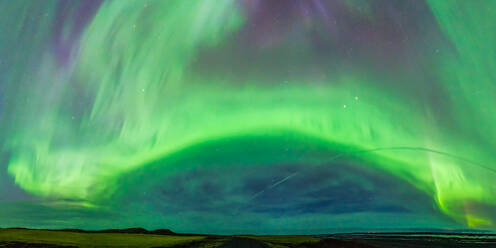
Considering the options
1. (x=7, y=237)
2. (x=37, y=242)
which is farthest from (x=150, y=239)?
(x=7, y=237)

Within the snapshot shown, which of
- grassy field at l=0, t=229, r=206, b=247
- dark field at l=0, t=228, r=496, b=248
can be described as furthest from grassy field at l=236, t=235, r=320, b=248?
grassy field at l=0, t=229, r=206, b=247

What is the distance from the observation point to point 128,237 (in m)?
17.2

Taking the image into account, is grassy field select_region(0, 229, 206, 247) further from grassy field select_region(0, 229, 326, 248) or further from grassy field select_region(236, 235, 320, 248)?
grassy field select_region(236, 235, 320, 248)

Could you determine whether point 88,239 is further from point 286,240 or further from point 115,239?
point 286,240

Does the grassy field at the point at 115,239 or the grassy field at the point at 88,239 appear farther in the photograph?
the grassy field at the point at 88,239

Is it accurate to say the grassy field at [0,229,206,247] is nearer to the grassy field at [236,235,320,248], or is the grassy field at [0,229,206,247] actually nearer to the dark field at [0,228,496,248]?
the dark field at [0,228,496,248]

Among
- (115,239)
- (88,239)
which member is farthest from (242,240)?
(88,239)

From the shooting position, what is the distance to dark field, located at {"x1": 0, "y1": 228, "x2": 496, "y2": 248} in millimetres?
14664

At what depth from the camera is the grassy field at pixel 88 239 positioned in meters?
15.0

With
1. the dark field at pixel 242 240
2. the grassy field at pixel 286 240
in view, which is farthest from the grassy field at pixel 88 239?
the grassy field at pixel 286 240

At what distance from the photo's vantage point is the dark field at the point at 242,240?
14664 millimetres

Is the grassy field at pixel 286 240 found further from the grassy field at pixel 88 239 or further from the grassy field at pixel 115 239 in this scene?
the grassy field at pixel 88 239

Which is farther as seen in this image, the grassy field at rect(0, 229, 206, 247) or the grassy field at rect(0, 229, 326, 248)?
the grassy field at rect(0, 229, 206, 247)

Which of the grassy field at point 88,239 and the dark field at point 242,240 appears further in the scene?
the grassy field at point 88,239
